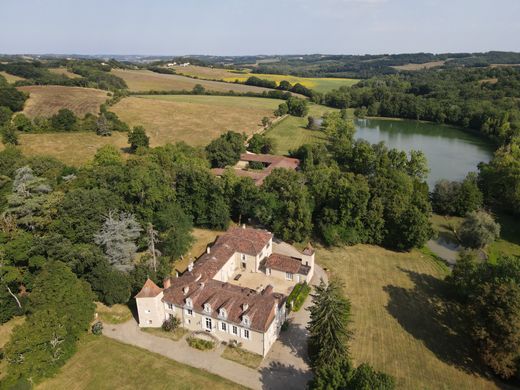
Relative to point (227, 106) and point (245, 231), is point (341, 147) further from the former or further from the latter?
point (227, 106)

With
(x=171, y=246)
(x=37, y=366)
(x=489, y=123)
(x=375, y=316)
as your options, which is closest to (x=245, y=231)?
(x=171, y=246)

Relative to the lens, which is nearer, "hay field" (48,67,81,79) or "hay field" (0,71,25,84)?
"hay field" (0,71,25,84)

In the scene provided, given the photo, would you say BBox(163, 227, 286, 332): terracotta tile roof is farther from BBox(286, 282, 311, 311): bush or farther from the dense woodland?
the dense woodland

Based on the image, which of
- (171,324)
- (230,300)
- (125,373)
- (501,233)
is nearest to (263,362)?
(230,300)

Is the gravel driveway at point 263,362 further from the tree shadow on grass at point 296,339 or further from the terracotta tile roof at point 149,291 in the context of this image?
the terracotta tile roof at point 149,291

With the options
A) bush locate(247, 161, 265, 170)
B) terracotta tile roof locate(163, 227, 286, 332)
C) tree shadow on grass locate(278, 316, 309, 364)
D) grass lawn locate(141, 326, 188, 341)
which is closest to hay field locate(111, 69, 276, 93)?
bush locate(247, 161, 265, 170)

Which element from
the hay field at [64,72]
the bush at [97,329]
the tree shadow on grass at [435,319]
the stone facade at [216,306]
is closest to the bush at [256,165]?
the stone facade at [216,306]

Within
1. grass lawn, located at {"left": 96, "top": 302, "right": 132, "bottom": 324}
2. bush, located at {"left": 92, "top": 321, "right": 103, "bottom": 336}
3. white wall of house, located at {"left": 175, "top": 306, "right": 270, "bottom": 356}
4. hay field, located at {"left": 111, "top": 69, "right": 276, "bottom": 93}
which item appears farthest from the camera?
hay field, located at {"left": 111, "top": 69, "right": 276, "bottom": 93}

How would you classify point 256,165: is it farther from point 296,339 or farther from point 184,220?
point 296,339
